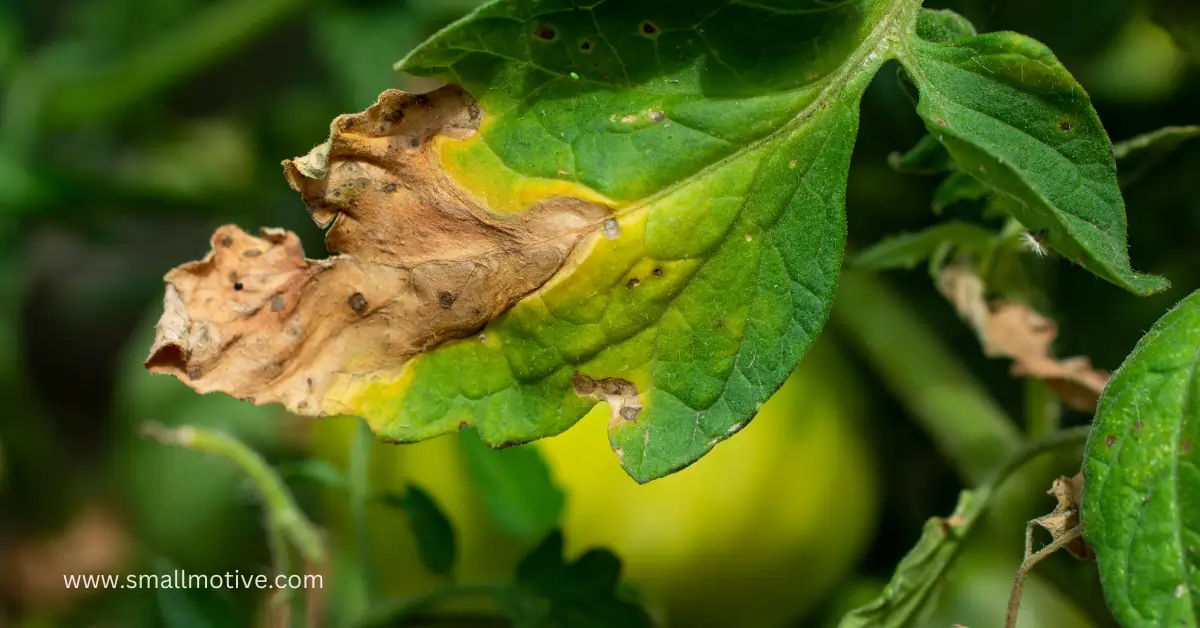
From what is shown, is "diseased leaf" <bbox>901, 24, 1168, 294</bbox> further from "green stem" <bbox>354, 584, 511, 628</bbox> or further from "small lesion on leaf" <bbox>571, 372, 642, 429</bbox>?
"green stem" <bbox>354, 584, 511, 628</bbox>

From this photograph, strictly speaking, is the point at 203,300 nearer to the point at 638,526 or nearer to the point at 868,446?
the point at 638,526

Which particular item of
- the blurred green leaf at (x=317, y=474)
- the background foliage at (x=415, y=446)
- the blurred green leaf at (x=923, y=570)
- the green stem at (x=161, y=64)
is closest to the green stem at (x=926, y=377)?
the background foliage at (x=415, y=446)

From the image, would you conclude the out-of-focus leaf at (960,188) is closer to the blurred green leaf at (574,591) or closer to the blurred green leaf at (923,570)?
the blurred green leaf at (923,570)

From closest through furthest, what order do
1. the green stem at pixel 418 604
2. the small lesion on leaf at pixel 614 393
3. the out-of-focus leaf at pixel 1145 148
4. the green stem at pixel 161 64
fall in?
the small lesion on leaf at pixel 614 393, the out-of-focus leaf at pixel 1145 148, the green stem at pixel 418 604, the green stem at pixel 161 64

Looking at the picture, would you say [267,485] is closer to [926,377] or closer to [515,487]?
[515,487]

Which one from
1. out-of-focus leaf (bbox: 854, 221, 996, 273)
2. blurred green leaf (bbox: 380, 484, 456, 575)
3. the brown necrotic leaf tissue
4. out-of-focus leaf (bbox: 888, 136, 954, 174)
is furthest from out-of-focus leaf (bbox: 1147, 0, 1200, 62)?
blurred green leaf (bbox: 380, 484, 456, 575)

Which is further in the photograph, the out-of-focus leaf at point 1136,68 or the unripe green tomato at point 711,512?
the out-of-focus leaf at point 1136,68
